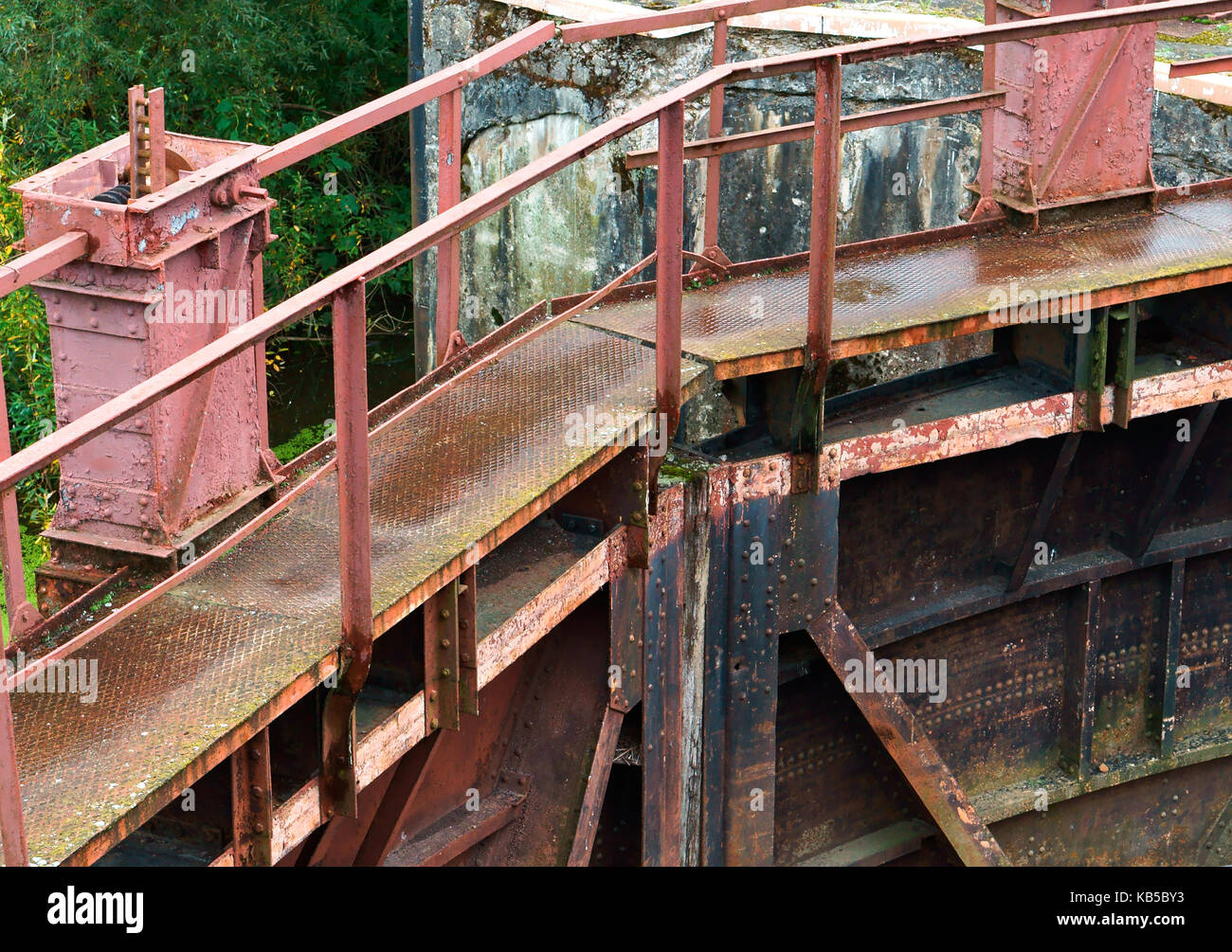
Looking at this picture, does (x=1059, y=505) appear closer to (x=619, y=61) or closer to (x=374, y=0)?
(x=619, y=61)

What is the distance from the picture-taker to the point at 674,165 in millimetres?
5230

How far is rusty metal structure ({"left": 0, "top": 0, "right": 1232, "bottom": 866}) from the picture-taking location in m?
4.32

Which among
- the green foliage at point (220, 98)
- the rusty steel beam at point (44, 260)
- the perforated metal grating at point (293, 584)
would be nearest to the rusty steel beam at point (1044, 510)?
the perforated metal grating at point (293, 584)

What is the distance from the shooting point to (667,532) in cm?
570

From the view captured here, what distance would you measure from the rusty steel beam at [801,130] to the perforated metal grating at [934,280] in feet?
1.62

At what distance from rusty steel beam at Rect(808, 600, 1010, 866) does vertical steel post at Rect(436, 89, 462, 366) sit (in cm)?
161

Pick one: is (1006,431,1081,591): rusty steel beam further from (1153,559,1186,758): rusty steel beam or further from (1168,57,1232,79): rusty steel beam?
(1168,57,1232,79): rusty steel beam

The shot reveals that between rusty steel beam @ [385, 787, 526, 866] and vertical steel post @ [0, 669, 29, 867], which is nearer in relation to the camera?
vertical steel post @ [0, 669, 29, 867]

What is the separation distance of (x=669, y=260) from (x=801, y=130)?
1178 mm

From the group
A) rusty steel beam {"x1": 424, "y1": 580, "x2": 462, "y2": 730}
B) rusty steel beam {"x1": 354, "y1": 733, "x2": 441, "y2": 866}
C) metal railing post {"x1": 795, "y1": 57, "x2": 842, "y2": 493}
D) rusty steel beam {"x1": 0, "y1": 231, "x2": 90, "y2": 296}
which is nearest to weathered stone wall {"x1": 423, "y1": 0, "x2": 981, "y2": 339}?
metal railing post {"x1": 795, "y1": 57, "x2": 842, "y2": 493}

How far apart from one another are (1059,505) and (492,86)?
5231 mm

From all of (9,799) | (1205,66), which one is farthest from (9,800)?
(1205,66)

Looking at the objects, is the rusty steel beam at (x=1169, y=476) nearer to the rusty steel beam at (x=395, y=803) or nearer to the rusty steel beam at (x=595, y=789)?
the rusty steel beam at (x=595, y=789)
